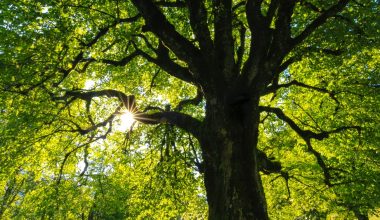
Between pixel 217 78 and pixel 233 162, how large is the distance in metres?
2.46

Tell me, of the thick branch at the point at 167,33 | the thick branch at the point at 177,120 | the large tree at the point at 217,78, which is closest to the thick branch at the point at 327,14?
the large tree at the point at 217,78

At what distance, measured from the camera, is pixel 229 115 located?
26.0 ft

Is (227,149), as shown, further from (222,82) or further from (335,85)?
(335,85)

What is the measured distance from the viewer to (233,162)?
24.0 feet

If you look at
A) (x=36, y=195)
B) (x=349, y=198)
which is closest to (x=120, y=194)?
(x=36, y=195)

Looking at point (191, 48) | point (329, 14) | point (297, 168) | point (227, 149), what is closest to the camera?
point (227, 149)

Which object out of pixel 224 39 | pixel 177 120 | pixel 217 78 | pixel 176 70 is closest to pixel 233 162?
pixel 217 78

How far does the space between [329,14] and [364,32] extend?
106 inches

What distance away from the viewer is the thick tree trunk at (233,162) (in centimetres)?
683

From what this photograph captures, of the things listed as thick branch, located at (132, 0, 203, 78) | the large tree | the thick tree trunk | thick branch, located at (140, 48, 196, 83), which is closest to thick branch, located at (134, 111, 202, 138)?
the large tree

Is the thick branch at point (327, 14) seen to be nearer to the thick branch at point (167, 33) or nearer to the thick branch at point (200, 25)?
the thick branch at point (200, 25)

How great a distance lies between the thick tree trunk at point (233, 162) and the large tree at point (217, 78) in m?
0.03

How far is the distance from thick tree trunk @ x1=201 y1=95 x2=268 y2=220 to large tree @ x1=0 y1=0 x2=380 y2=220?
0.03 meters

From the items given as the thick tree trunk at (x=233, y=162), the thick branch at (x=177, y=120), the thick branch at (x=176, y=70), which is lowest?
the thick tree trunk at (x=233, y=162)
